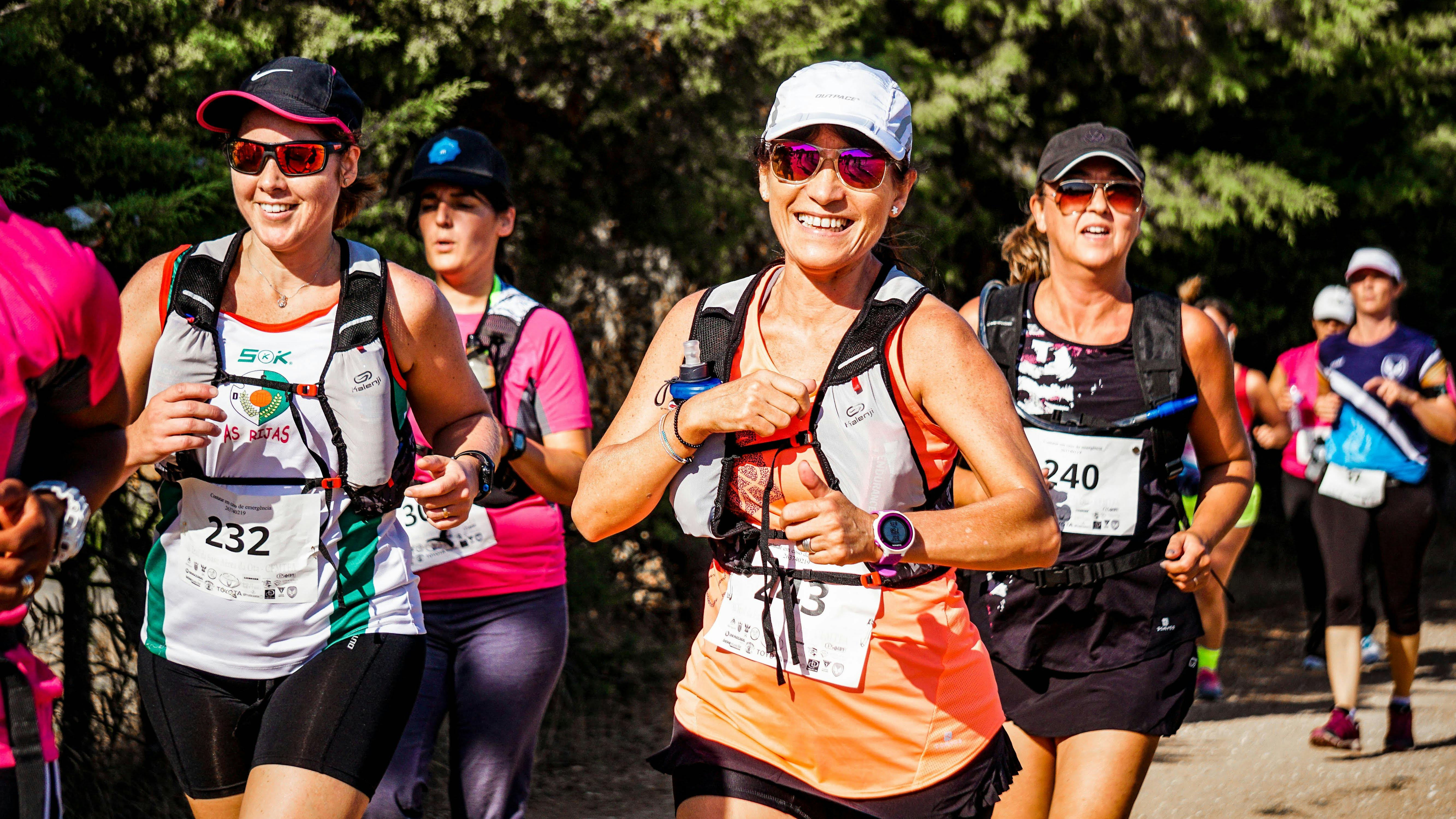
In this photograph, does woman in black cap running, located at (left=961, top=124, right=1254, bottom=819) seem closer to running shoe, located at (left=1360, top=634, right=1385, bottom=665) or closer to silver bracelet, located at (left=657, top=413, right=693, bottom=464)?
silver bracelet, located at (left=657, top=413, right=693, bottom=464)

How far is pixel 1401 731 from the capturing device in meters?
7.17

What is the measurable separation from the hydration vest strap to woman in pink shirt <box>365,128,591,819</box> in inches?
53.3

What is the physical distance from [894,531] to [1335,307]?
6664 millimetres

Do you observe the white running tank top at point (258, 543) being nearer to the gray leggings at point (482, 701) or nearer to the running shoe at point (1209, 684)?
the gray leggings at point (482, 701)

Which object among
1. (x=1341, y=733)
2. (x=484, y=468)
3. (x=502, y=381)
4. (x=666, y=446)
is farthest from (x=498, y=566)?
(x=1341, y=733)

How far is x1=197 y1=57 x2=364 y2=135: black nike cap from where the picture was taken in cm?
307

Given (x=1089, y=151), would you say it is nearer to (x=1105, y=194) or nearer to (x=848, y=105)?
(x=1105, y=194)

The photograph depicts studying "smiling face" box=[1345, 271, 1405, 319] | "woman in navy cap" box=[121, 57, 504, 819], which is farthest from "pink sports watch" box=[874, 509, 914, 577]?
"smiling face" box=[1345, 271, 1405, 319]

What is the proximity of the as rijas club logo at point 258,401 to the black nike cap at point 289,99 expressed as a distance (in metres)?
0.60

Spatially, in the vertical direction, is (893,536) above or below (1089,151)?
below

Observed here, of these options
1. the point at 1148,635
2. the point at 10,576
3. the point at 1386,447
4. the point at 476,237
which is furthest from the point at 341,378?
the point at 1386,447

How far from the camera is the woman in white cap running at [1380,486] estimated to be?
7094 mm

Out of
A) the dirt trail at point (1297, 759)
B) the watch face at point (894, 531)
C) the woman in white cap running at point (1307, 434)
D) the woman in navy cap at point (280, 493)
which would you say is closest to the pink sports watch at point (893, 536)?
the watch face at point (894, 531)

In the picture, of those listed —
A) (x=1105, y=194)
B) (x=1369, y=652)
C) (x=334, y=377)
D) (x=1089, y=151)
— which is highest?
(x=1089, y=151)
